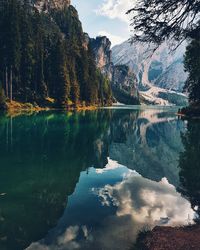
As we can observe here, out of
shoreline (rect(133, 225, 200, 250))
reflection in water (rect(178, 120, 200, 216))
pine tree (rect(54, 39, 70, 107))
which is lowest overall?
reflection in water (rect(178, 120, 200, 216))

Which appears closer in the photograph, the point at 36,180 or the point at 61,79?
the point at 36,180

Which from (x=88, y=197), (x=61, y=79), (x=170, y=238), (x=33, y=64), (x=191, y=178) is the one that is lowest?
(x=191, y=178)

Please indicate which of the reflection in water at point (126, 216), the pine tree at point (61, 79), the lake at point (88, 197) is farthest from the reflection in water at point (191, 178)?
the pine tree at point (61, 79)

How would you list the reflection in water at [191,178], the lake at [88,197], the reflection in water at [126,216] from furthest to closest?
the reflection in water at [191,178] → the lake at [88,197] → the reflection in water at [126,216]

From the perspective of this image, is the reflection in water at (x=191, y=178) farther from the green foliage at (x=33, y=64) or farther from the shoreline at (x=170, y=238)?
the green foliage at (x=33, y=64)

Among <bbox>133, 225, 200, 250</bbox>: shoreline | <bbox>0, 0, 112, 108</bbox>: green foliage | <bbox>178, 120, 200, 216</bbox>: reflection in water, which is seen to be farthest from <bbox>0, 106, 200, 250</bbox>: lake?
<bbox>0, 0, 112, 108</bbox>: green foliage

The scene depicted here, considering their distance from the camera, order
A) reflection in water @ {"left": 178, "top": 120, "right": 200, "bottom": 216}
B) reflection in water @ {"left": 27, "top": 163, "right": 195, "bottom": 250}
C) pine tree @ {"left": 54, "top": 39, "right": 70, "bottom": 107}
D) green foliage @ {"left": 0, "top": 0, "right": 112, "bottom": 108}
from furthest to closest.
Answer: pine tree @ {"left": 54, "top": 39, "right": 70, "bottom": 107} < green foliage @ {"left": 0, "top": 0, "right": 112, "bottom": 108} < reflection in water @ {"left": 178, "top": 120, "right": 200, "bottom": 216} < reflection in water @ {"left": 27, "top": 163, "right": 195, "bottom": 250}

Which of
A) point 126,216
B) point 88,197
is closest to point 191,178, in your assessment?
point 88,197

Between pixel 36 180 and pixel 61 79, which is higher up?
pixel 61 79

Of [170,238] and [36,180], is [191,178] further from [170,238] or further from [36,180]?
[170,238]

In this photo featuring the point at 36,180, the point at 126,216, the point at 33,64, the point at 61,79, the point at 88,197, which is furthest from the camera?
the point at 61,79

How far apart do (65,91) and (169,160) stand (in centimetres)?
8090

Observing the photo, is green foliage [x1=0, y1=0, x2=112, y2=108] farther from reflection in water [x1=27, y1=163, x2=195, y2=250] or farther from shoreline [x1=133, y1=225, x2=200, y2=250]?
shoreline [x1=133, y1=225, x2=200, y2=250]

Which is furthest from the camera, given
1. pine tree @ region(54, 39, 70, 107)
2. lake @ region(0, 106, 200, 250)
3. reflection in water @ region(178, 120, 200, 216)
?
pine tree @ region(54, 39, 70, 107)
